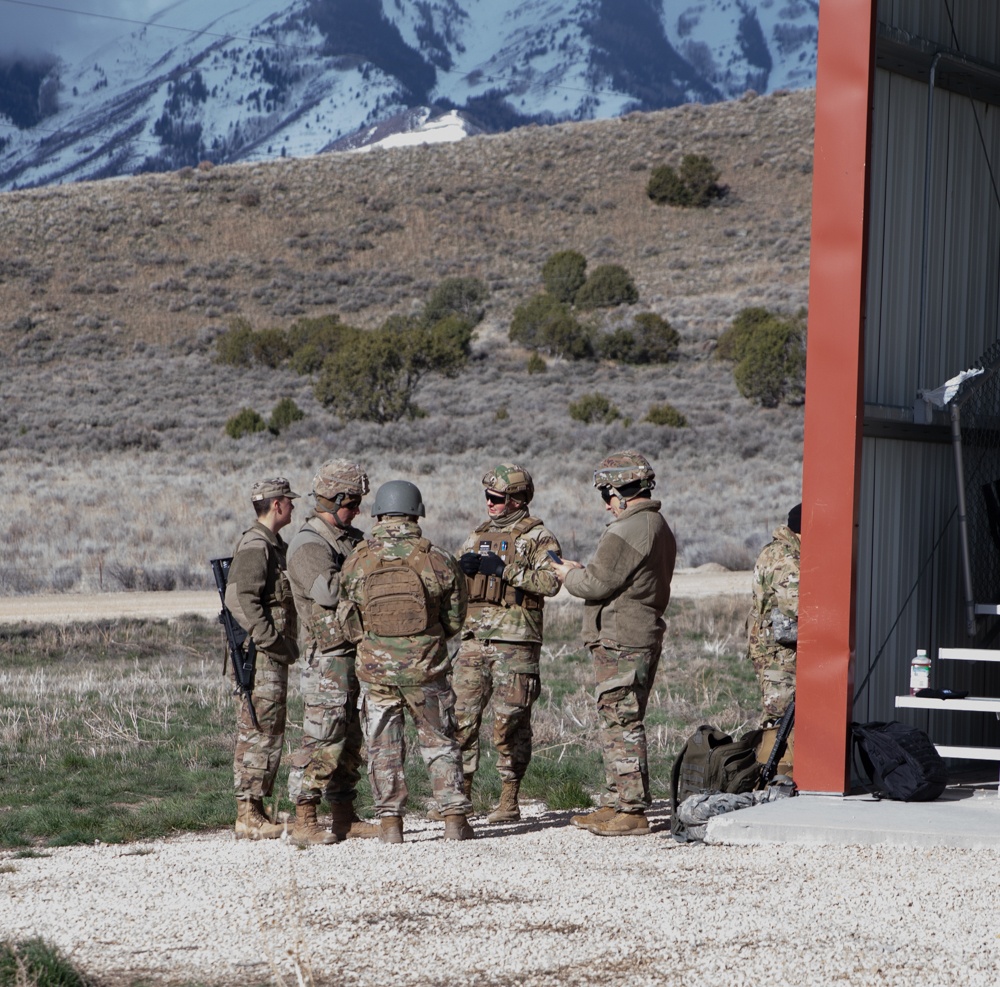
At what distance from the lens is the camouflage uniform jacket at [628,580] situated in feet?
25.1

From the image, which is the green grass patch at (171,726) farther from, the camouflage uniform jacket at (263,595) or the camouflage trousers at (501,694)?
the camouflage uniform jacket at (263,595)

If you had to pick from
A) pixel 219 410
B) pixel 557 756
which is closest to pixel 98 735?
pixel 557 756

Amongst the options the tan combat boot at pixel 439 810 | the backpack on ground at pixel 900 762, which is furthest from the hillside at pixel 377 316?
the backpack on ground at pixel 900 762

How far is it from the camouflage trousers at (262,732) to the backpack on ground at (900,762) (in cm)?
290

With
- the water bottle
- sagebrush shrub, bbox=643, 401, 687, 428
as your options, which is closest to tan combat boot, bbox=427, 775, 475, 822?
the water bottle

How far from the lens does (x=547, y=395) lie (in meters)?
42.8

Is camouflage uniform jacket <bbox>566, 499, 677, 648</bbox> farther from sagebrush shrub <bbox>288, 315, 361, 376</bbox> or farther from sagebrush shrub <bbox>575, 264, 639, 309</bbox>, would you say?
sagebrush shrub <bbox>575, 264, 639, 309</bbox>

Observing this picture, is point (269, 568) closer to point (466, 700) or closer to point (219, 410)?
point (466, 700)

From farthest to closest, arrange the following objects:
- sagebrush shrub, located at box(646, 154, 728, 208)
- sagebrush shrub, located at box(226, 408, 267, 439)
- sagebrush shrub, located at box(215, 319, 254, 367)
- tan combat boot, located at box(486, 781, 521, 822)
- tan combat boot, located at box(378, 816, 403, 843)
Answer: sagebrush shrub, located at box(646, 154, 728, 208)
sagebrush shrub, located at box(215, 319, 254, 367)
sagebrush shrub, located at box(226, 408, 267, 439)
tan combat boot, located at box(486, 781, 521, 822)
tan combat boot, located at box(378, 816, 403, 843)

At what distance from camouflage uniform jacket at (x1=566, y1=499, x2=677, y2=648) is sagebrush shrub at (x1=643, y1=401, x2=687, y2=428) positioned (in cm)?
3059

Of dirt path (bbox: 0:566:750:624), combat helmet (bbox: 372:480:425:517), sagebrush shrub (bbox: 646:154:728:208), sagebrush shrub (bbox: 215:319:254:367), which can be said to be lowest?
dirt path (bbox: 0:566:750:624)

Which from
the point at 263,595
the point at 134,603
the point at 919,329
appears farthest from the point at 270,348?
the point at 263,595

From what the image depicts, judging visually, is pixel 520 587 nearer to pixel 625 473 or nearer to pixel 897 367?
pixel 625 473

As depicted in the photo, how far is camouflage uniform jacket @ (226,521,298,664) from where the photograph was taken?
7.83 m
